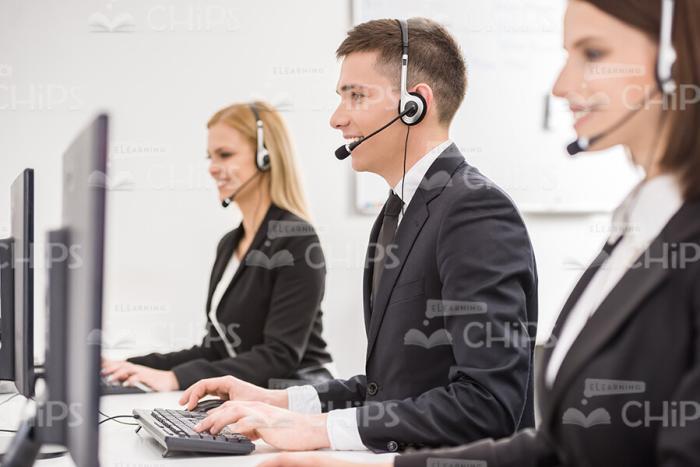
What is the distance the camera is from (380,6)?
3.22 meters

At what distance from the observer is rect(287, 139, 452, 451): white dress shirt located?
1.30 meters

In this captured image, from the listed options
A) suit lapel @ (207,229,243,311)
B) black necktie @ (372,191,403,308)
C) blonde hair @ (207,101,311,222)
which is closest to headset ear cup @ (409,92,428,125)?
black necktie @ (372,191,403,308)

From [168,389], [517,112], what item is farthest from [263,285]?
[517,112]

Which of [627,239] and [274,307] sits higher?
[627,239]

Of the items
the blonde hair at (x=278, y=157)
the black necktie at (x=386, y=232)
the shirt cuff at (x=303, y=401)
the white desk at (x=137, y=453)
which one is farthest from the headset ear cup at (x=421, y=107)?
the blonde hair at (x=278, y=157)

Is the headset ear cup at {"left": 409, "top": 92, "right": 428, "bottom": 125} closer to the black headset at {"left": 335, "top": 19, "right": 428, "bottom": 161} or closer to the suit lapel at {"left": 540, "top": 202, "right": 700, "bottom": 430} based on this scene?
the black headset at {"left": 335, "top": 19, "right": 428, "bottom": 161}

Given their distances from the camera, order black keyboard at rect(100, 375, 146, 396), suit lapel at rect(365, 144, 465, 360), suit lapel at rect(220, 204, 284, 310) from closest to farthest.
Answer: suit lapel at rect(365, 144, 465, 360) → black keyboard at rect(100, 375, 146, 396) → suit lapel at rect(220, 204, 284, 310)

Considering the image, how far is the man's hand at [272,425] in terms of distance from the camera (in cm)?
129

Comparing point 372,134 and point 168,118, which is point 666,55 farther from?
point 168,118

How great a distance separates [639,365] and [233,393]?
3.03 feet

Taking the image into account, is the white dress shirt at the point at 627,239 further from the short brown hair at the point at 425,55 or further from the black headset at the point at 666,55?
the short brown hair at the point at 425,55

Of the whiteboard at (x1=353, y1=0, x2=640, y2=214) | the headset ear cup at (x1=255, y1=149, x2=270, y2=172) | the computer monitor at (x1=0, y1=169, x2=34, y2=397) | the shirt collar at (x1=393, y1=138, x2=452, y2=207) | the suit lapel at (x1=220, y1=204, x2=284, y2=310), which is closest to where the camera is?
the computer monitor at (x1=0, y1=169, x2=34, y2=397)

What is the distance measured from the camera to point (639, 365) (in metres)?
0.86

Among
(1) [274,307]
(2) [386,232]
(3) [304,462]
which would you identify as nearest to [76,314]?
(3) [304,462]
